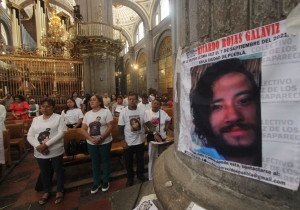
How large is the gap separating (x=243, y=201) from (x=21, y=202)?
3.75 m

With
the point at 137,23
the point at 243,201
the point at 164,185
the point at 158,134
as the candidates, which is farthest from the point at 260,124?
the point at 137,23

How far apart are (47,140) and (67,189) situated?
3.87 ft

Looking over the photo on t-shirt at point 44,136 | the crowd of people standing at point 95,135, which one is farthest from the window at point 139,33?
the photo on t-shirt at point 44,136

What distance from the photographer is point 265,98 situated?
1.22 meters

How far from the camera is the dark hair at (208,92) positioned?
4.28ft

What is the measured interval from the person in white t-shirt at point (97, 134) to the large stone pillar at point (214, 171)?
1828mm

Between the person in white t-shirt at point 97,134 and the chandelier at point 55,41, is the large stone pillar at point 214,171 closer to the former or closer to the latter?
the person in white t-shirt at point 97,134

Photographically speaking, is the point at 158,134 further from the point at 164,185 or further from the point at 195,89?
the point at 195,89

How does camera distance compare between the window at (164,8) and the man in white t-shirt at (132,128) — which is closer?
the man in white t-shirt at (132,128)

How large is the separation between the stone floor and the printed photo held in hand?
6.75 ft

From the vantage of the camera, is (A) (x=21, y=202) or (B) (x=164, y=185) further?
(A) (x=21, y=202)

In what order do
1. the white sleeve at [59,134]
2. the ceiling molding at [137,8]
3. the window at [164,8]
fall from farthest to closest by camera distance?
the ceiling molding at [137,8], the window at [164,8], the white sleeve at [59,134]

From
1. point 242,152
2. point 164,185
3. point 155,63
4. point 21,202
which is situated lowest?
point 21,202

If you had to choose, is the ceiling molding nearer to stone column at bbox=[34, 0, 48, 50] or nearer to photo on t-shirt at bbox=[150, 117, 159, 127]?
stone column at bbox=[34, 0, 48, 50]
